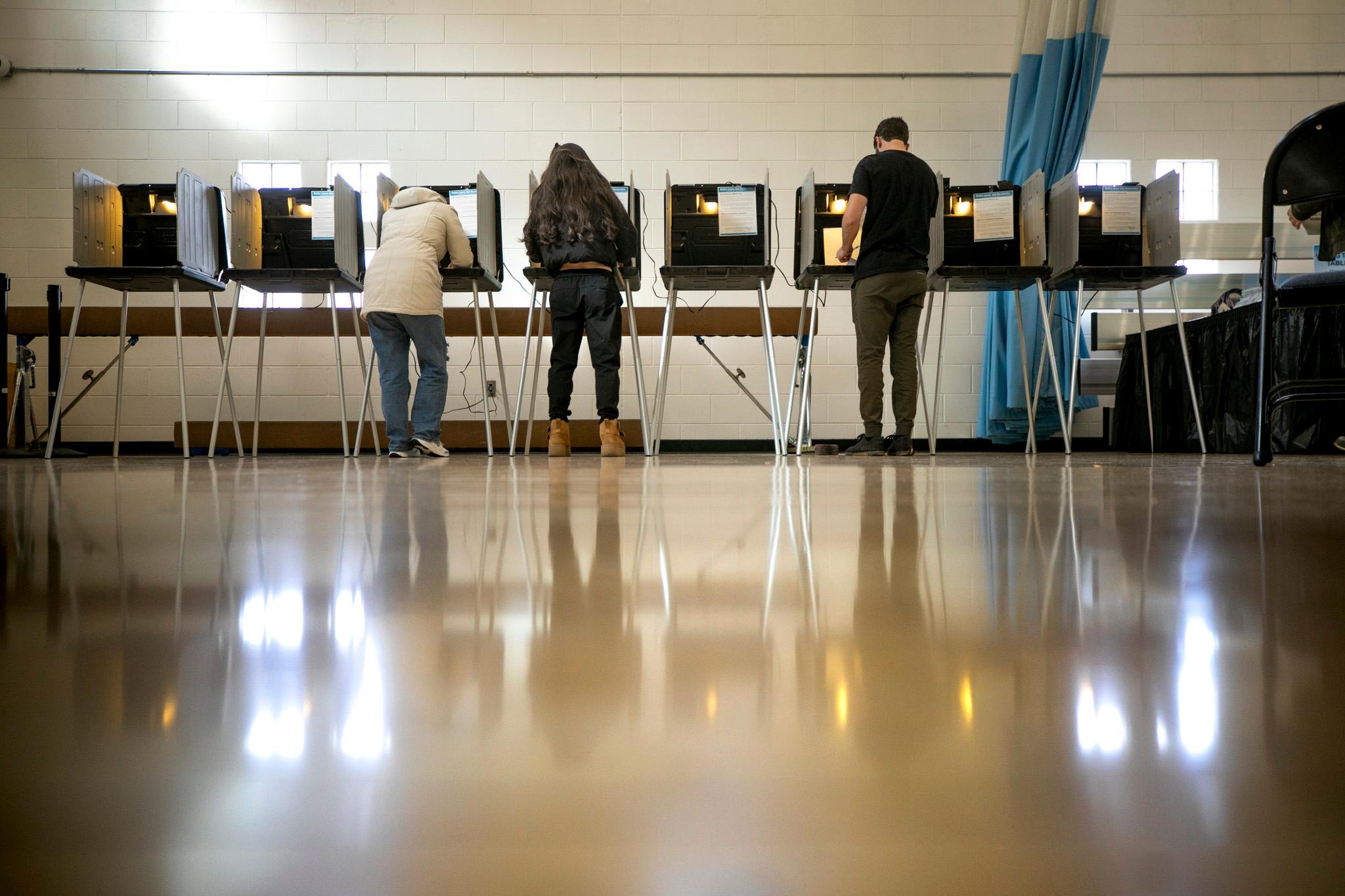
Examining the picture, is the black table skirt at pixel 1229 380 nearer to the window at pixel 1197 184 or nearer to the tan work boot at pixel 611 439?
the window at pixel 1197 184

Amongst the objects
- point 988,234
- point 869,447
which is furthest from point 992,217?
point 869,447

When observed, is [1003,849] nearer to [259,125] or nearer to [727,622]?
[727,622]

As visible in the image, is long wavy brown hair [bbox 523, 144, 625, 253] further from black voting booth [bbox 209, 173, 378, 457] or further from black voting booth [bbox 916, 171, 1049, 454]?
black voting booth [bbox 916, 171, 1049, 454]

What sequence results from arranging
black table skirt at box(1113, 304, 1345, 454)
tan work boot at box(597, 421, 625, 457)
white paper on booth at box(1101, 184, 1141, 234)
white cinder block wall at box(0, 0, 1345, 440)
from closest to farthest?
tan work boot at box(597, 421, 625, 457) → black table skirt at box(1113, 304, 1345, 454) → white paper on booth at box(1101, 184, 1141, 234) → white cinder block wall at box(0, 0, 1345, 440)

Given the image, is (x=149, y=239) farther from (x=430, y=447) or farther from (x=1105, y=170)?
(x=1105, y=170)

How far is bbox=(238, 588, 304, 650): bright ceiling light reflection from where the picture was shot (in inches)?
7.8

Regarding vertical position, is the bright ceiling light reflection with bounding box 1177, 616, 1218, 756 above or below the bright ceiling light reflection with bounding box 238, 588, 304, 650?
above

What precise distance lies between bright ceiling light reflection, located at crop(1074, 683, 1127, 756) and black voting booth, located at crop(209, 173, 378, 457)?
468 cm

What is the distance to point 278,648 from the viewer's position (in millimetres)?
187

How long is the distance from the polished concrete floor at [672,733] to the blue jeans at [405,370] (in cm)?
366

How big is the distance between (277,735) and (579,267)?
3652 millimetres

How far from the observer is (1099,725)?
0.13 metres

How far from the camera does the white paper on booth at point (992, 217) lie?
4.55m

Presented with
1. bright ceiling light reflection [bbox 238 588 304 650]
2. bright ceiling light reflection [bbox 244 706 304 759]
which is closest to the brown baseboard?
bright ceiling light reflection [bbox 238 588 304 650]
